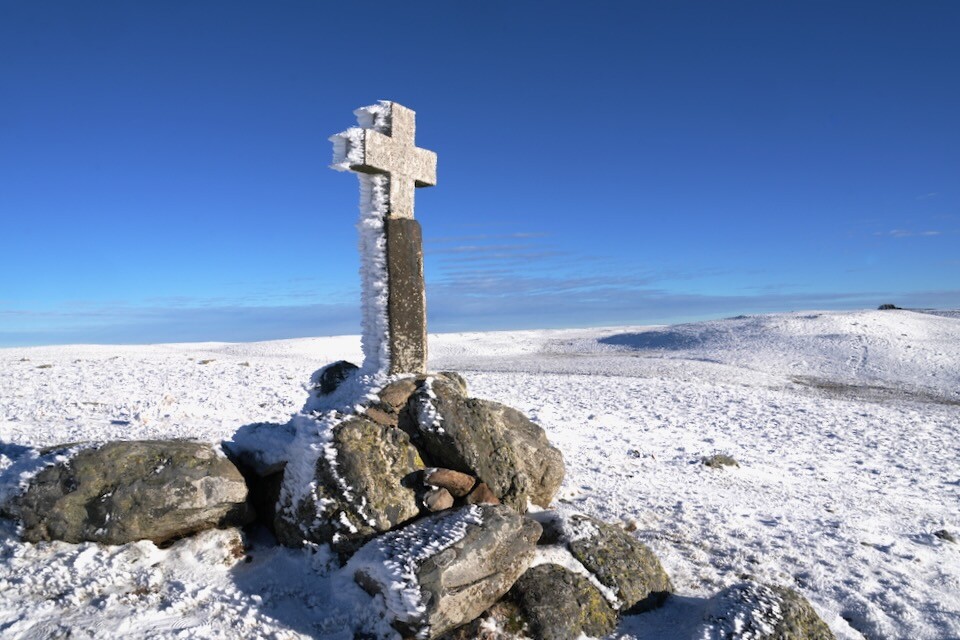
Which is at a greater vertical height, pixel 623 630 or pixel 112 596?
pixel 112 596

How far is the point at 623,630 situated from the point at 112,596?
4.63 metres

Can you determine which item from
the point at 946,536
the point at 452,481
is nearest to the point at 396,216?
the point at 452,481

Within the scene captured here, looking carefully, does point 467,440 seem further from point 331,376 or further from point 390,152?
point 390,152

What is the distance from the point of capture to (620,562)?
247 inches

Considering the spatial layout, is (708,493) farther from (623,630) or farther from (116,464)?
(116,464)

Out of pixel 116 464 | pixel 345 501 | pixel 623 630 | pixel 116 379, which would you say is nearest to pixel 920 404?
pixel 623 630

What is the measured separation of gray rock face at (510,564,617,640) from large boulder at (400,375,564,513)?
1.05 meters

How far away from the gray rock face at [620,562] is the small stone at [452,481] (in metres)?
1.17

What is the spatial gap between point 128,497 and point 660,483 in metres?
8.01

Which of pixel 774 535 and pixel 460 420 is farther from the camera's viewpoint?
pixel 774 535

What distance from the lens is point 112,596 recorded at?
5262 mm

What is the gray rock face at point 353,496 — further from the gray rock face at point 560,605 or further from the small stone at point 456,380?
the small stone at point 456,380

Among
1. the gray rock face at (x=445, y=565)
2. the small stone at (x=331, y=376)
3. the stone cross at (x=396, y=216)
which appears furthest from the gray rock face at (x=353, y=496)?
the small stone at (x=331, y=376)

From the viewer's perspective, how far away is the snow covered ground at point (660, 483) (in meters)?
→ 5.40
